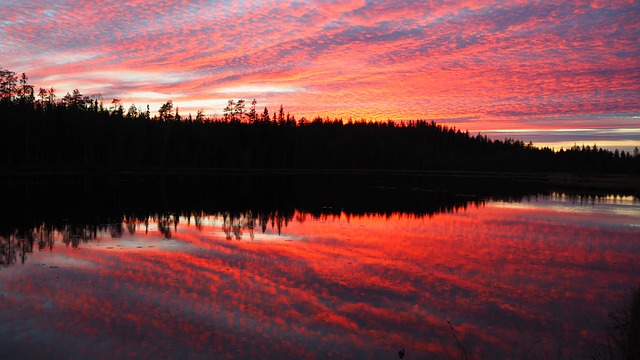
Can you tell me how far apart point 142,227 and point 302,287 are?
14.4 meters

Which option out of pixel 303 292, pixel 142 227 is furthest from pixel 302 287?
pixel 142 227

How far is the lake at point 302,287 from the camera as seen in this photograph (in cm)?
1056

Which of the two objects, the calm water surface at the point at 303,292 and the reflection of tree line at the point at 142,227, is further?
the reflection of tree line at the point at 142,227

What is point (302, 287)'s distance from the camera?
1503cm

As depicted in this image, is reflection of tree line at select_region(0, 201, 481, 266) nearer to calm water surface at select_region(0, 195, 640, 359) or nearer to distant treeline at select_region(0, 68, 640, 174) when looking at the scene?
calm water surface at select_region(0, 195, 640, 359)

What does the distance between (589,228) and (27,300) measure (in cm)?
2946

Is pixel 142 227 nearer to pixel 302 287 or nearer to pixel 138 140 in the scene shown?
pixel 302 287

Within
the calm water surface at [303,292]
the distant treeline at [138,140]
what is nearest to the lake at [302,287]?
the calm water surface at [303,292]

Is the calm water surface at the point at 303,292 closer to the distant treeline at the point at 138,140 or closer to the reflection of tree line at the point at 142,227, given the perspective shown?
the reflection of tree line at the point at 142,227

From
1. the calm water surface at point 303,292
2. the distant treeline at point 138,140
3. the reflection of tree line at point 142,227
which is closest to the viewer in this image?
the calm water surface at point 303,292

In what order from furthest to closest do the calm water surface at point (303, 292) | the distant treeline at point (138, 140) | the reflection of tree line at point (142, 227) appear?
the distant treeline at point (138, 140), the reflection of tree line at point (142, 227), the calm water surface at point (303, 292)

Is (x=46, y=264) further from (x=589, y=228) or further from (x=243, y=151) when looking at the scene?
(x=243, y=151)

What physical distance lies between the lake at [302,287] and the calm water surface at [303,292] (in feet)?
0.19

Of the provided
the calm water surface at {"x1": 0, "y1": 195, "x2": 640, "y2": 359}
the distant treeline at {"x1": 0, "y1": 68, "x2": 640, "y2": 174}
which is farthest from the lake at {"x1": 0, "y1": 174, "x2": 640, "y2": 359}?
the distant treeline at {"x1": 0, "y1": 68, "x2": 640, "y2": 174}
